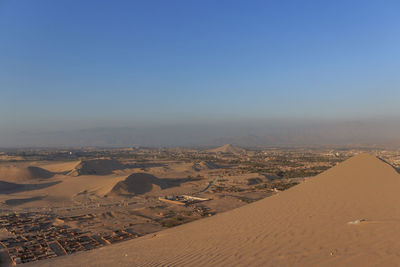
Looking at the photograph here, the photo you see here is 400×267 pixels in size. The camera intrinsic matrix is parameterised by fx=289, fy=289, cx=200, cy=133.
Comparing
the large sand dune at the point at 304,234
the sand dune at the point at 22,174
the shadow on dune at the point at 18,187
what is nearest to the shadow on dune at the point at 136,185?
the shadow on dune at the point at 18,187

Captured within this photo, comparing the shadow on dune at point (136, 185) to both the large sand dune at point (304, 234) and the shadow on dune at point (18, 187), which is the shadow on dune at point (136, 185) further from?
the large sand dune at point (304, 234)

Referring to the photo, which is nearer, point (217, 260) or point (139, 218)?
point (217, 260)

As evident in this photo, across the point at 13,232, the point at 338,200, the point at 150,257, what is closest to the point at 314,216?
the point at 338,200

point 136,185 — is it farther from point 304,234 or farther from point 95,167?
point 304,234

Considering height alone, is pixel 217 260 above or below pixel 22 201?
above

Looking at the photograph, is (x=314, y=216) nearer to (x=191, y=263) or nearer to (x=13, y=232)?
(x=191, y=263)
